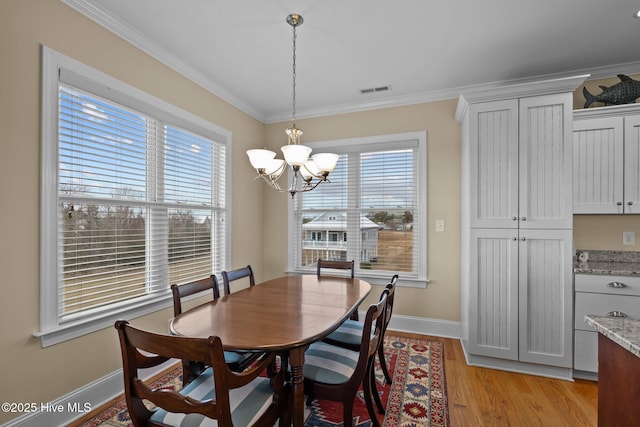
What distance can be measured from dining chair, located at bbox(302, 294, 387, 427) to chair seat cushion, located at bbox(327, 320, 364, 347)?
0.88 feet

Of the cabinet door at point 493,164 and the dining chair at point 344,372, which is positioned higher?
the cabinet door at point 493,164

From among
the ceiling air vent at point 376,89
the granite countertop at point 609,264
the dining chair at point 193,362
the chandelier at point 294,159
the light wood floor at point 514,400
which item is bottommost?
the light wood floor at point 514,400

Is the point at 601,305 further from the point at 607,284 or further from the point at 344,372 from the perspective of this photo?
the point at 344,372

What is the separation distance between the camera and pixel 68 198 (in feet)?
6.37

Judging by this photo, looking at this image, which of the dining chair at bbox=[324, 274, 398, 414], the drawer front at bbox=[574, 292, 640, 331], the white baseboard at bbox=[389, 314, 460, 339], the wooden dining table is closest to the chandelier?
the wooden dining table

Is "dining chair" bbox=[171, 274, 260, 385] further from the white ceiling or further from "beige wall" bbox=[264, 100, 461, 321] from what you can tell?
"beige wall" bbox=[264, 100, 461, 321]

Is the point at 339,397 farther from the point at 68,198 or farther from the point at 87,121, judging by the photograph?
the point at 87,121

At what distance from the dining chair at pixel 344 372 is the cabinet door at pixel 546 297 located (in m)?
1.60

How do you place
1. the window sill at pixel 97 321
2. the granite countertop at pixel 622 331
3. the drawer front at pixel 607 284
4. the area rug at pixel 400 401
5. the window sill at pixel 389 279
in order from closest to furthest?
the granite countertop at pixel 622 331, the window sill at pixel 97 321, the area rug at pixel 400 401, the drawer front at pixel 607 284, the window sill at pixel 389 279

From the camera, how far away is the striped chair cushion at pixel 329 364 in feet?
5.23

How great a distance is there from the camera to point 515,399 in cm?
220

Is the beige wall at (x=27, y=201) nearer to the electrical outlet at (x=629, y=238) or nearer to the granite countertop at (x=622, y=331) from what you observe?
the granite countertop at (x=622, y=331)

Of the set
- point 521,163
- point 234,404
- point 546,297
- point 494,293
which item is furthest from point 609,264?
point 234,404

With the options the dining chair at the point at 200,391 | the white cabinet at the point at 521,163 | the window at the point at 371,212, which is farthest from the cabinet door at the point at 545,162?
the dining chair at the point at 200,391
